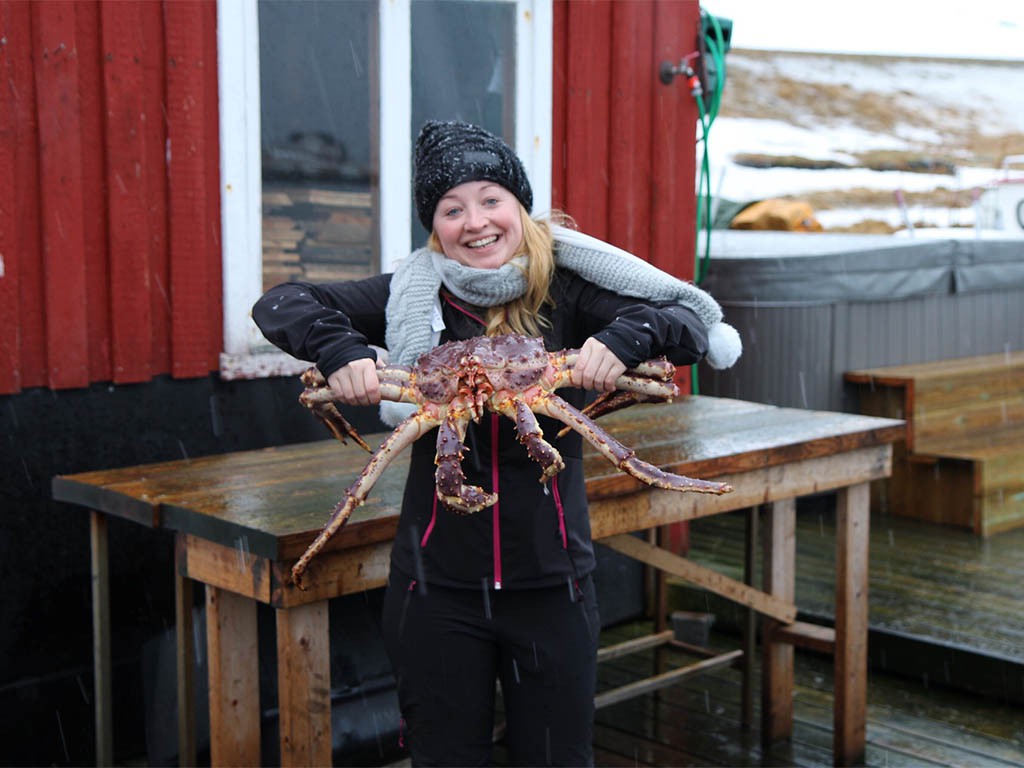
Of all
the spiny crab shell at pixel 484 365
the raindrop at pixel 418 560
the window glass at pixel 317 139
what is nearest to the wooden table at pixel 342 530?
the raindrop at pixel 418 560

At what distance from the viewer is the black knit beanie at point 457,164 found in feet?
8.49

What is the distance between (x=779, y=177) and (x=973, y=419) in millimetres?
28642

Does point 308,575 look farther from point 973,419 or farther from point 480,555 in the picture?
point 973,419

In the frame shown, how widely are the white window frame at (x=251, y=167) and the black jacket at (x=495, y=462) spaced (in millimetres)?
1735

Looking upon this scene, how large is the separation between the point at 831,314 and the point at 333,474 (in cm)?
501

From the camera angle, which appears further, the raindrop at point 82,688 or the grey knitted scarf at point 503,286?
the raindrop at point 82,688

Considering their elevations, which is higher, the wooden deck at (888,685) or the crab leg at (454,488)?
the crab leg at (454,488)

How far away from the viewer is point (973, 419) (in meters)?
7.48

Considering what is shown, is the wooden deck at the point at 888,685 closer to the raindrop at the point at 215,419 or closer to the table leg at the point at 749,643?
the table leg at the point at 749,643

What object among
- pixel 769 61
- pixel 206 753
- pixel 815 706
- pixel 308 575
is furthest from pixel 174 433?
pixel 769 61

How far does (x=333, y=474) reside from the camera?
3.41 metres

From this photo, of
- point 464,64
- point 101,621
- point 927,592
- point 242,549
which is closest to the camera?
point 242,549

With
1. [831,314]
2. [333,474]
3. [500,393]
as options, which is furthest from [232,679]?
[831,314]

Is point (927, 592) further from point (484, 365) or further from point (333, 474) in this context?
point (484, 365)
